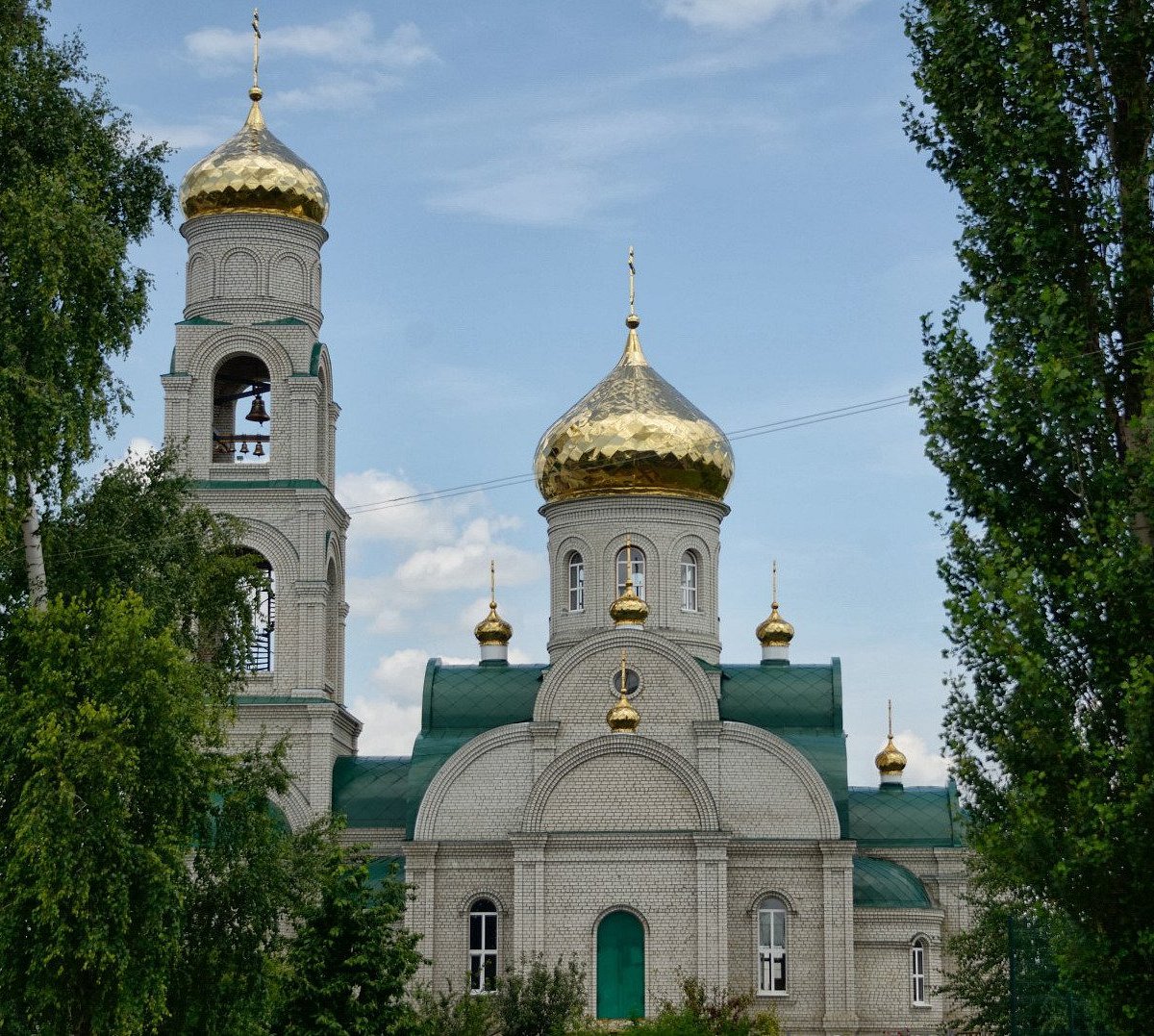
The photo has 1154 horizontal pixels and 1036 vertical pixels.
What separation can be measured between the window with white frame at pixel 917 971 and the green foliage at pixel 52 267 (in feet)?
50.6

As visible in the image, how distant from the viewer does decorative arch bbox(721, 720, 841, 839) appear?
28.4m

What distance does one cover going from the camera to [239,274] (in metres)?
30.5

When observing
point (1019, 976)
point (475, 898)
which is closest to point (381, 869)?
point (475, 898)

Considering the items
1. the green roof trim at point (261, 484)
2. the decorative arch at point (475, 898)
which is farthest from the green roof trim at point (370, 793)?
the green roof trim at point (261, 484)

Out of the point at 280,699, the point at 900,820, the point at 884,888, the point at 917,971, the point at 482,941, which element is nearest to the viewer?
the point at 482,941

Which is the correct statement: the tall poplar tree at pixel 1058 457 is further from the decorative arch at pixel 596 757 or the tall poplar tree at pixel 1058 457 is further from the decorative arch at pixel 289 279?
the decorative arch at pixel 289 279

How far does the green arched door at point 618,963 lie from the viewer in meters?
27.6

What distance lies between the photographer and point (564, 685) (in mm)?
29453

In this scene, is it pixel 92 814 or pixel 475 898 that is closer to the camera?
pixel 92 814

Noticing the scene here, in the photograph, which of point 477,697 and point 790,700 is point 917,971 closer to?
point 790,700

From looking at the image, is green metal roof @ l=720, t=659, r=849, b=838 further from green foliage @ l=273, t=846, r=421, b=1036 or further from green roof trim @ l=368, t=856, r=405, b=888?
green foliage @ l=273, t=846, r=421, b=1036

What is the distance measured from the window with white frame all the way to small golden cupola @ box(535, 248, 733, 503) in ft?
24.9

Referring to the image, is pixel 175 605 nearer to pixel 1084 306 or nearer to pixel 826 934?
pixel 1084 306

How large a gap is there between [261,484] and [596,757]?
6102 mm
